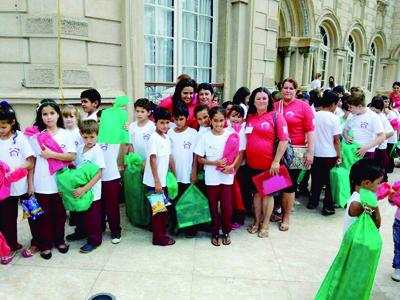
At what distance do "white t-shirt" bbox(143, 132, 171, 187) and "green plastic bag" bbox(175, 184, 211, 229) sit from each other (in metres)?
0.27

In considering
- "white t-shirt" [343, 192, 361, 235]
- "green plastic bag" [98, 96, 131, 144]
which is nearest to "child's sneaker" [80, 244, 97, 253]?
"green plastic bag" [98, 96, 131, 144]

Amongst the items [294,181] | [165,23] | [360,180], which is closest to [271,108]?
[294,181]

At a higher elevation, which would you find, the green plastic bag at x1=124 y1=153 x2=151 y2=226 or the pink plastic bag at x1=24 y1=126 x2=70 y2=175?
the pink plastic bag at x1=24 y1=126 x2=70 y2=175

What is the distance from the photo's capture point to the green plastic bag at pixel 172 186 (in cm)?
360

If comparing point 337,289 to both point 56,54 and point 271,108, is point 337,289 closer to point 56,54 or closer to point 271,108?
point 271,108

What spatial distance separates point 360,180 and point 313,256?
139 cm

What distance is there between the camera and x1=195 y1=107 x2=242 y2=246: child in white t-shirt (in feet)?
11.7

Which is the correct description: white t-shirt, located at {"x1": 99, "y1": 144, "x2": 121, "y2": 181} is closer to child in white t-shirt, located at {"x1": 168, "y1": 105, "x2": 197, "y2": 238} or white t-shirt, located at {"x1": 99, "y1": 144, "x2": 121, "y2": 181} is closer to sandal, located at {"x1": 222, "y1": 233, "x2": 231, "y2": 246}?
child in white t-shirt, located at {"x1": 168, "y1": 105, "x2": 197, "y2": 238}

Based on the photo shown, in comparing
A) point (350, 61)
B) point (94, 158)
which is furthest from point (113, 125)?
point (350, 61)

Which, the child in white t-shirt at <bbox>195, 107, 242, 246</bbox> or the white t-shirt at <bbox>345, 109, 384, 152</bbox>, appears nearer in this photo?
the child in white t-shirt at <bbox>195, 107, 242, 246</bbox>

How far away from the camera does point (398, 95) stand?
793 centimetres

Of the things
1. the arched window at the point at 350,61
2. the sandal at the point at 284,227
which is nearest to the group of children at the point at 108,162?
the sandal at the point at 284,227

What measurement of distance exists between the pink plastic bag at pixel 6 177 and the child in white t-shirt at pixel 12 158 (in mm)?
97

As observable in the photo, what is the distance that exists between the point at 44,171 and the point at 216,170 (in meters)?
1.66
